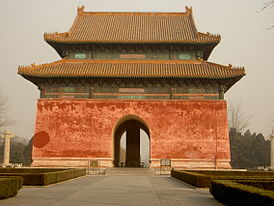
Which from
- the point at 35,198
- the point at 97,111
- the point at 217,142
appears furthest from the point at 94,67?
the point at 35,198

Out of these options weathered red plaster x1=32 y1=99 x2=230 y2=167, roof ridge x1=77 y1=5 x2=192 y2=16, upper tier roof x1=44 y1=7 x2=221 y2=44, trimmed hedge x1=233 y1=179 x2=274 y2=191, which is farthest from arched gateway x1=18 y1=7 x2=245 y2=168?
trimmed hedge x1=233 y1=179 x2=274 y2=191

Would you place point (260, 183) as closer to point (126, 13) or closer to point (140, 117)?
point (140, 117)

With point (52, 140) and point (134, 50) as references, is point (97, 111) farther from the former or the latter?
point (134, 50)

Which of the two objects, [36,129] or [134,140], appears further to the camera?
[134,140]

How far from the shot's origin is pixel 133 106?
25094 mm

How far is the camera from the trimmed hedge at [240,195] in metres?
6.52

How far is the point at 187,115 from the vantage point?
981 inches

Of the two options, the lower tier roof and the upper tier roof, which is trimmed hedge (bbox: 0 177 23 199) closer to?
the lower tier roof

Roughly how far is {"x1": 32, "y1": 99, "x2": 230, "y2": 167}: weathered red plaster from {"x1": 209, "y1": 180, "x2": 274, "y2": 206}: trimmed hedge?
1376 cm

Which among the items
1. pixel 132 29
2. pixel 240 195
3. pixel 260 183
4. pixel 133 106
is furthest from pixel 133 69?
pixel 240 195

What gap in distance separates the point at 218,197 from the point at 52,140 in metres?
16.9

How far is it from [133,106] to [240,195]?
17557 mm

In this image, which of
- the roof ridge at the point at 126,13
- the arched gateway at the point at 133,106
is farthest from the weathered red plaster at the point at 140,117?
the roof ridge at the point at 126,13

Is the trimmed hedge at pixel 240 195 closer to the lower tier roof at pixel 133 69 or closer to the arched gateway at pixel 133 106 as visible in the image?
the arched gateway at pixel 133 106
